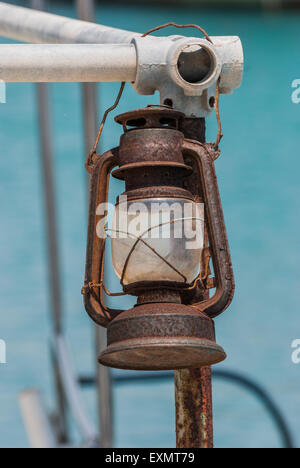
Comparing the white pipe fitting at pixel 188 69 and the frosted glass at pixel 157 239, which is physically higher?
the white pipe fitting at pixel 188 69

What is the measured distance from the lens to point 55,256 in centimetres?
412

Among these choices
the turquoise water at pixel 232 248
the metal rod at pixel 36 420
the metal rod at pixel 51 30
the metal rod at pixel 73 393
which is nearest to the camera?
the metal rod at pixel 51 30

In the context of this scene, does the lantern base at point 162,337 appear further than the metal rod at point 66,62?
No

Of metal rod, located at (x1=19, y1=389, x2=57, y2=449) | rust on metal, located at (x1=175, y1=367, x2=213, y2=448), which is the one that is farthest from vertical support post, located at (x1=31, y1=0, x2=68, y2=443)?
rust on metal, located at (x1=175, y1=367, x2=213, y2=448)

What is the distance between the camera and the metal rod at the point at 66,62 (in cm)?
125

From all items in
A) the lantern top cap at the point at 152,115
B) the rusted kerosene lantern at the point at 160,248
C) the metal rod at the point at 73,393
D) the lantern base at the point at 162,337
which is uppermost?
the metal rod at the point at 73,393

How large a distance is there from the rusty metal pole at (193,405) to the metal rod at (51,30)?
15 centimetres

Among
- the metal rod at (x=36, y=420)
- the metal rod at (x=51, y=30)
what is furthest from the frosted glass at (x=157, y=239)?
the metal rod at (x=36, y=420)

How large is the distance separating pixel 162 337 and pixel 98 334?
2.08 m

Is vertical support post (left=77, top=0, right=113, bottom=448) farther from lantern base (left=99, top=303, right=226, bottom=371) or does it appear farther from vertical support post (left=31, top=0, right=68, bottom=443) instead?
lantern base (left=99, top=303, right=226, bottom=371)

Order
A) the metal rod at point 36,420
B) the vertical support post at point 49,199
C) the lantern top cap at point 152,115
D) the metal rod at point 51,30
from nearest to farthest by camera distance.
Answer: the lantern top cap at point 152,115, the metal rod at point 51,30, the metal rod at point 36,420, the vertical support post at point 49,199

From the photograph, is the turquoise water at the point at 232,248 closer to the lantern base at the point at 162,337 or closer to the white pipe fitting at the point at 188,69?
the white pipe fitting at the point at 188,69

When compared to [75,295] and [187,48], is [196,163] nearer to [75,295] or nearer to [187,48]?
[187,48]
